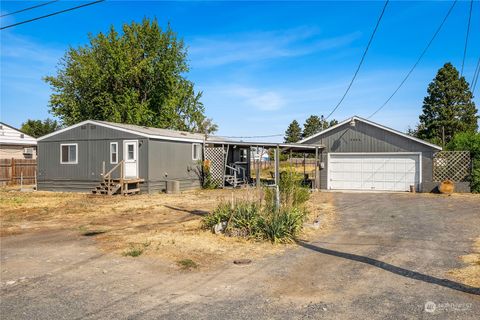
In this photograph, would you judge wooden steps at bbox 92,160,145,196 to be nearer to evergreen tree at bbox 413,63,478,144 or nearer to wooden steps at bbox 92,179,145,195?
wooden steps at bbox 92,179,145,195

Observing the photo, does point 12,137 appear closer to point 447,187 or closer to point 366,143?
point 366,143

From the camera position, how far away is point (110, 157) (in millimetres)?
20844

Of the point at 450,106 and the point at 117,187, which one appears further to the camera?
the point at 450,106

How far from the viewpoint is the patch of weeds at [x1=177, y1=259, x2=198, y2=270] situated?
22.3ft

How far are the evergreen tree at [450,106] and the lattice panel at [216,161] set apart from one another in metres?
26.9

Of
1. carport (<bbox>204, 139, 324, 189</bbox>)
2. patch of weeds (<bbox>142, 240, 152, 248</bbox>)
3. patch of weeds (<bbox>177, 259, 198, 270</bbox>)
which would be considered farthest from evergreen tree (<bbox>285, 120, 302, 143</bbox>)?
patch of weeds (<bbox>177, 259, 198, 270</bbox>)

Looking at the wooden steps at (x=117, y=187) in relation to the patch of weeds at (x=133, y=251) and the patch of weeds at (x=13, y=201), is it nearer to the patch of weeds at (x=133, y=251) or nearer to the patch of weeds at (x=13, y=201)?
the patch of weeds at (x=13, y=201)

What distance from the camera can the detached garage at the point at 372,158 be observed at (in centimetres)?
2084

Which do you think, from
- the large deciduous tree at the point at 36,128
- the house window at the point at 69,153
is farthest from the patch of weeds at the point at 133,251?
the large deciduous tree at the point at 36,128

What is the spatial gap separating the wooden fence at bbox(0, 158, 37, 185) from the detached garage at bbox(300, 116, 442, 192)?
19.4 metres

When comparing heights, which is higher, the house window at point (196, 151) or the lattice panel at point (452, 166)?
the house window at point (196, 151)

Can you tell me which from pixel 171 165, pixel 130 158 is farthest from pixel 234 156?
pixel 130 158

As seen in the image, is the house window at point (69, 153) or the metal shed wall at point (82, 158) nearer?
the metal shed wall at point (82, 158)

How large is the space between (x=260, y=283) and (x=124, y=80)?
34861 millimetres
